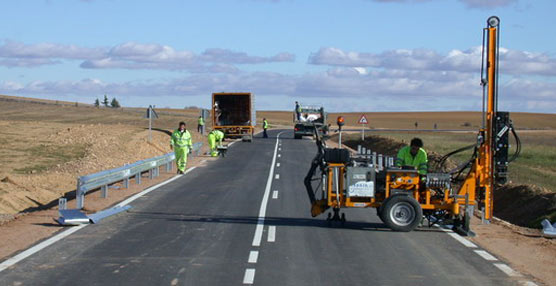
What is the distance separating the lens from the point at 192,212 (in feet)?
55.8

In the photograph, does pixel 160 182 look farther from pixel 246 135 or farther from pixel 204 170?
pixel 246 135

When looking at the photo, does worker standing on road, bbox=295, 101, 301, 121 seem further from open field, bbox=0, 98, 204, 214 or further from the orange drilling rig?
the orange drilling rig

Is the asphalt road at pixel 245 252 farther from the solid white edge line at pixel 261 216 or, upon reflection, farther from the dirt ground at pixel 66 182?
the dirt ground at pixel 66 182

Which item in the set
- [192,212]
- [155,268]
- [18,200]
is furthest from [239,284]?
[18,200]

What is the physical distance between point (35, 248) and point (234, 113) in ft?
138

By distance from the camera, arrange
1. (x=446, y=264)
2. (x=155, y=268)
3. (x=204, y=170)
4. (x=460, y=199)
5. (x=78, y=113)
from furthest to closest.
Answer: (x=78, y=113)
(x=204, y=170)
(x=460, y=199)
(x=446, y=264)
(x=155, y=268)

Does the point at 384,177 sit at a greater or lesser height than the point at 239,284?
greater

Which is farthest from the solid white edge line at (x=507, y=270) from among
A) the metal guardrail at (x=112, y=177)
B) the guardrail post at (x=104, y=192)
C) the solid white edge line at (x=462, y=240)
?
the guardrail post at (x=104, y=192)

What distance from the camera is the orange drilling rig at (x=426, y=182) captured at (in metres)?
14.2

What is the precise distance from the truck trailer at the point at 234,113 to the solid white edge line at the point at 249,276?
4154cm

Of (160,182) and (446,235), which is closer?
(446,235)

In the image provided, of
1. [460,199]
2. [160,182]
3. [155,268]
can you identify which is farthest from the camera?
[160,182]

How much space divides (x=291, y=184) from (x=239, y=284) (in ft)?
51.1

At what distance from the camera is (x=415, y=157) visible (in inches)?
581
